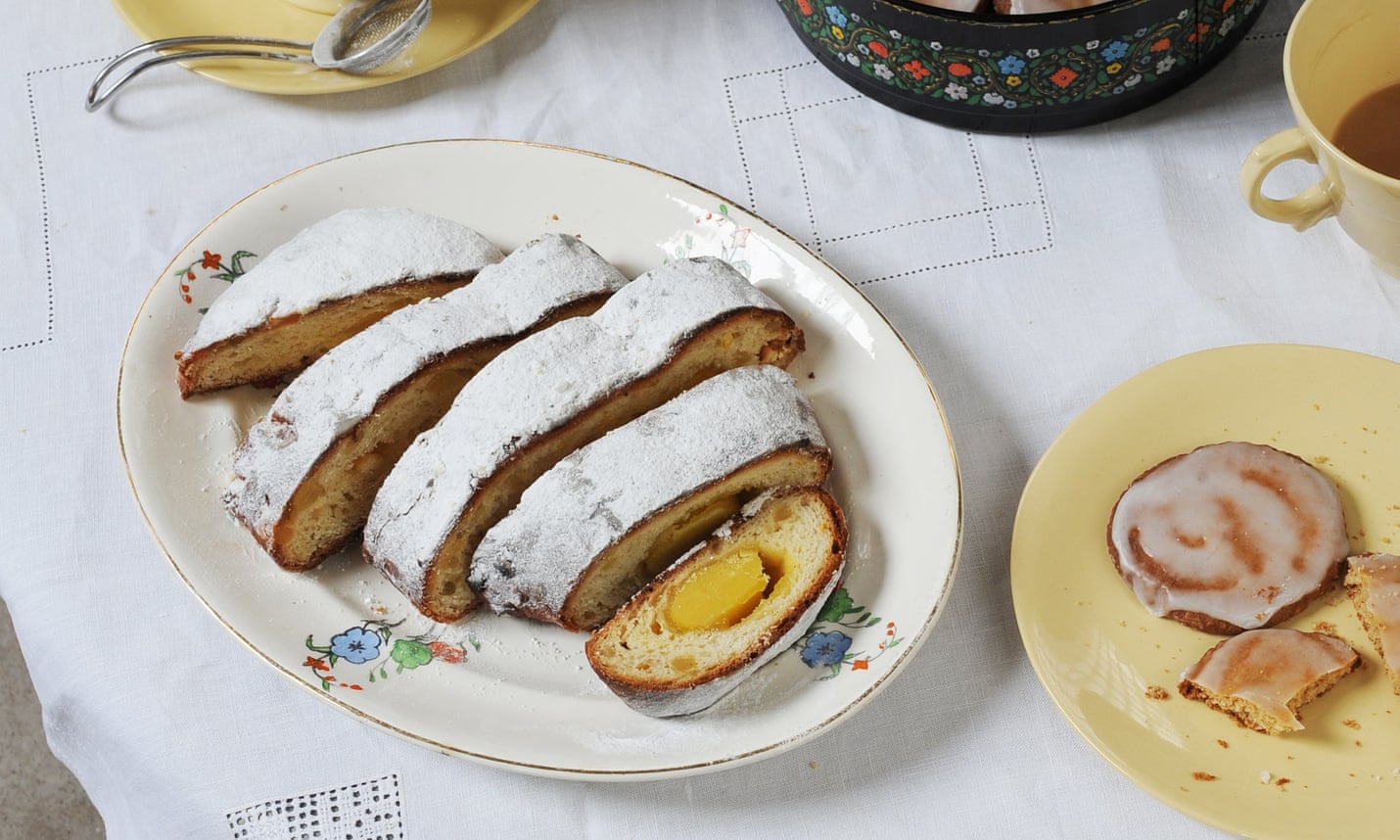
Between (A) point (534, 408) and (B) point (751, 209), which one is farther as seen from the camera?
(B) point (751, 209)

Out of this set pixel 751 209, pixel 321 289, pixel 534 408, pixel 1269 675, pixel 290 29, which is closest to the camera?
pixel 1269 675

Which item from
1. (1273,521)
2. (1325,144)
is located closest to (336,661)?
(1273,521)

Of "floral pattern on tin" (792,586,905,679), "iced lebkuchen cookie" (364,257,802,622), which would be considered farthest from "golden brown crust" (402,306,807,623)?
"floral pattern on tin" (792,586,905,679)

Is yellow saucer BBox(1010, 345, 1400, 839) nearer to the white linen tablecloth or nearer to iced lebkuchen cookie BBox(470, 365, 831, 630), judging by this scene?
the white linen tablecloth

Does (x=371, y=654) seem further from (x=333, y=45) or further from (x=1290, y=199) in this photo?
(x=1290, y=199)

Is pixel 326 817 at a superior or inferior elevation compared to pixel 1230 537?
inferior

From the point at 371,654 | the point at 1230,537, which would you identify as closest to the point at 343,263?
the point at 371,654
